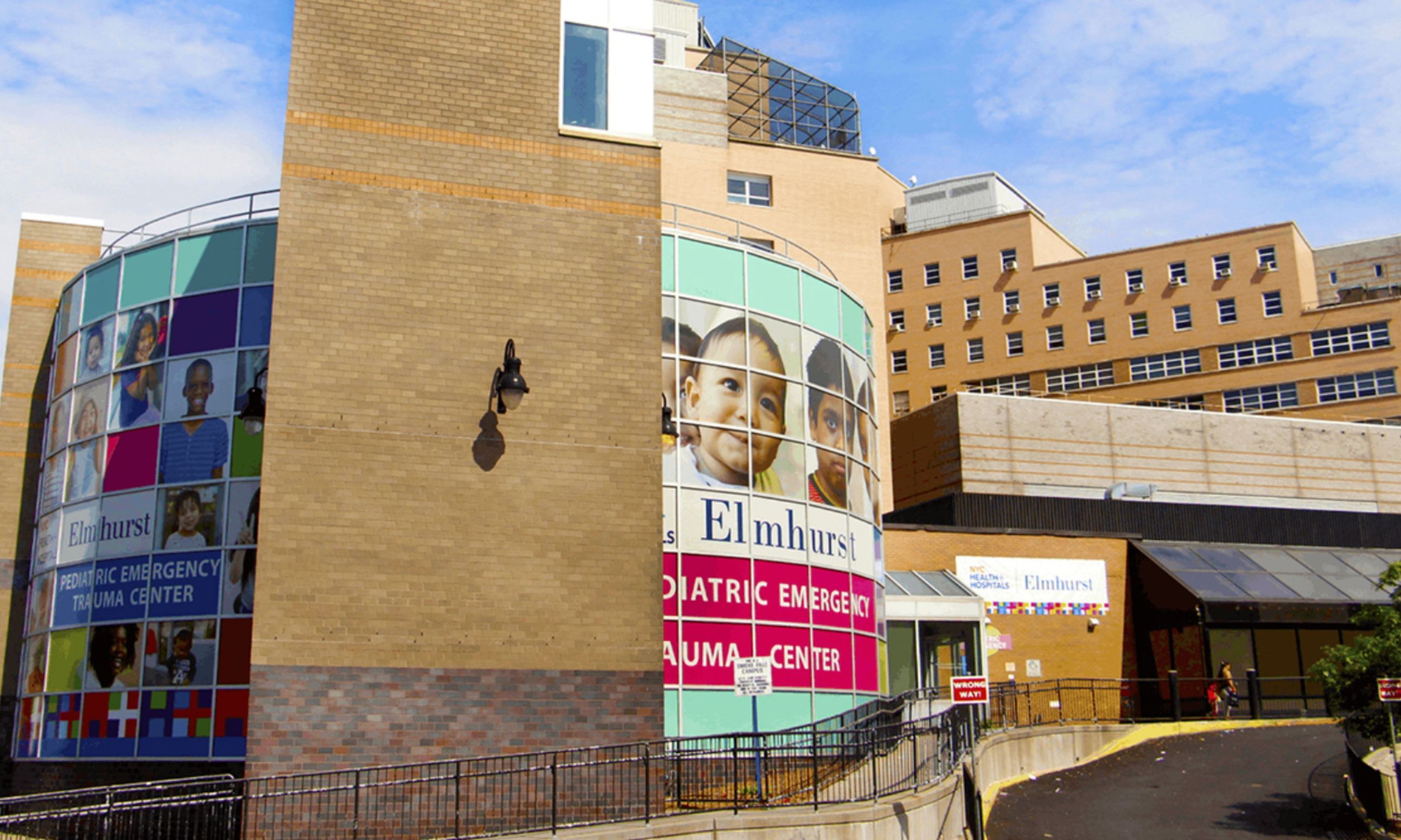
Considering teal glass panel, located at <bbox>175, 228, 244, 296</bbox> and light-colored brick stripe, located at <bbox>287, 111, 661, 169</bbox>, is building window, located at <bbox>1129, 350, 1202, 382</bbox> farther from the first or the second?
teal glass panel, located at <bbox>175, 228, 244, 296</bbox>

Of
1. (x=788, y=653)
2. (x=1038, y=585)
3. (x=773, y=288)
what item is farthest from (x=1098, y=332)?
(x=788, y=653)

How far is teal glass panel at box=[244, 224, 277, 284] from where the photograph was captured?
944 inches

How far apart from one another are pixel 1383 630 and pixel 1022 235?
52.6 meters

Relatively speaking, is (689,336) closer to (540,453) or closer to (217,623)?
(540,453)

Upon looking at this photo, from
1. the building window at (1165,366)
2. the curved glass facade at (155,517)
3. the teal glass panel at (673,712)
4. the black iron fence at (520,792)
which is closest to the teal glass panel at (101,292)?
the curved glass facade at (155,517)

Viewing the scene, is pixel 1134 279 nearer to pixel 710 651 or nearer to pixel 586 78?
pixel 710 651

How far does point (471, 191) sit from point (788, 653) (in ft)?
32.1

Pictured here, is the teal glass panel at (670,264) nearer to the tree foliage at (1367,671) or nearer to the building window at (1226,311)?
the tree foliage at (1367,671)

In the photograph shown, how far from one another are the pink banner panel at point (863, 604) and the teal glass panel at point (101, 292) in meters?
15.3

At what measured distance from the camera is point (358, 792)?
15812 mm

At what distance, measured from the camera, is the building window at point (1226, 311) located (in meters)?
69.9

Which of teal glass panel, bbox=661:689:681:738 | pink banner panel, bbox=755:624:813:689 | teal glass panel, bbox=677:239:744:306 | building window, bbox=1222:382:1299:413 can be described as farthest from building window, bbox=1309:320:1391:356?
teal glass panel, bbox=661:689:681:738

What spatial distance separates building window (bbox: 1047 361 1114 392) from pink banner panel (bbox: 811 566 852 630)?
5118cm

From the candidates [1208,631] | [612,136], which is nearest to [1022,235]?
[1208,631]
